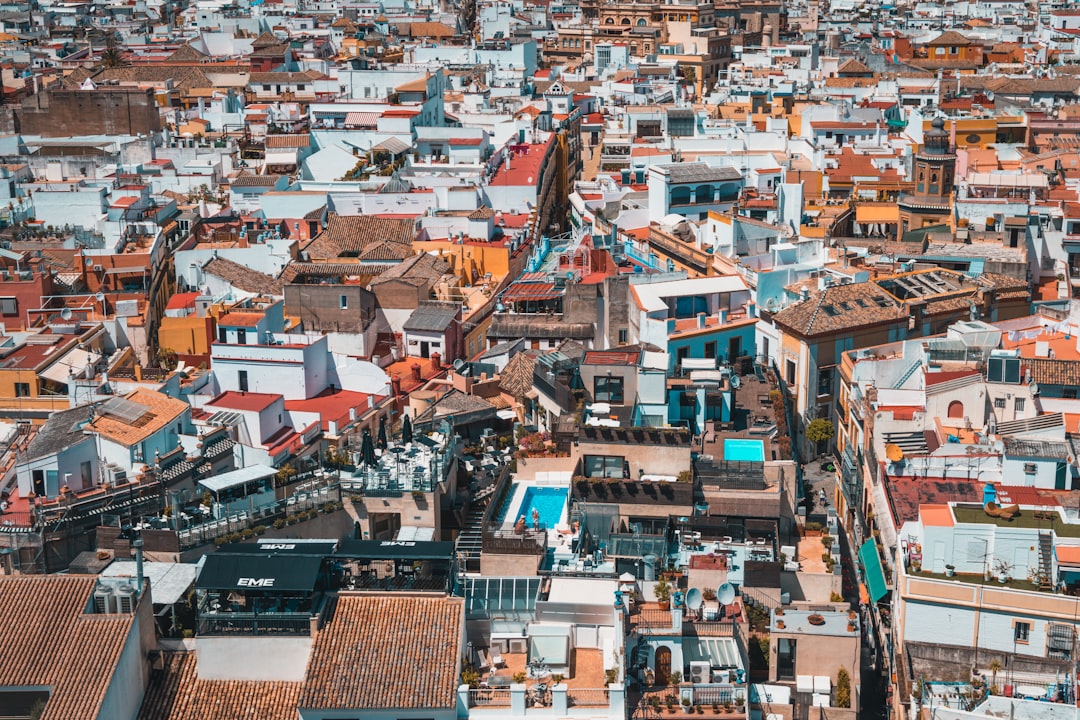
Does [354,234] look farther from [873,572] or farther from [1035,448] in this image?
[1035,448]

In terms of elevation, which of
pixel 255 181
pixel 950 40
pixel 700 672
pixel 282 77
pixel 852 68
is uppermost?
pixel 950 40

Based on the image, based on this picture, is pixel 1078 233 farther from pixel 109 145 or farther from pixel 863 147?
pixel 109 145

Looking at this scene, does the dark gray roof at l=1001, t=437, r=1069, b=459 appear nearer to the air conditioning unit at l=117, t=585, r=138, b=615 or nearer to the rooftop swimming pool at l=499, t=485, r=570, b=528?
the rooftop swimming pool at l=499, t=485, r=570, b=528

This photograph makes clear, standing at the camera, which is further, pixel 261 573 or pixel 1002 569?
pixel 1002 569

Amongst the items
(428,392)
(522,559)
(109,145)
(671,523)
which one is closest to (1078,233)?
(428,392)

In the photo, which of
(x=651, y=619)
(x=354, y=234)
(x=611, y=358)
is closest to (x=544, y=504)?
(x=651, y=619)

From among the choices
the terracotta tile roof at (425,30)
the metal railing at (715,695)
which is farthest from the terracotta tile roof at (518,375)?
the terracotta tile roof at (425,30)

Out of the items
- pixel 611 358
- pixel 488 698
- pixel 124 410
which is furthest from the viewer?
pixel 611 358
